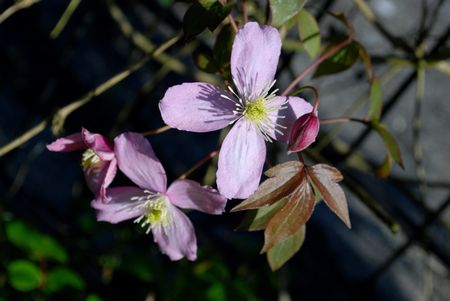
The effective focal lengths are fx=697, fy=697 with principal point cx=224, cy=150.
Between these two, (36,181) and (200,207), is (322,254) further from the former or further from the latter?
(200,207)

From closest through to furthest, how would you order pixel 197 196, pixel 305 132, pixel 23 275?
1. pixel 305 132
2. pixel 197 196
3. pixel 23 275

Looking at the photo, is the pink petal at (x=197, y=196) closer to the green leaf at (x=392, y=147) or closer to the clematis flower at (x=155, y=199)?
the clematis flower at (x=155, y=199)

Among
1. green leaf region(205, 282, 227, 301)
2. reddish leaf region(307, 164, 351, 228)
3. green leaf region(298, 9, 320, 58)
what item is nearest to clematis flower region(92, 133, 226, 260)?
reddish leaf region(307, 164, 351, 228)

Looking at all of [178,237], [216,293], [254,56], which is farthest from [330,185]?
[216,293]

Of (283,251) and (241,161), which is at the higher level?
(241,161)

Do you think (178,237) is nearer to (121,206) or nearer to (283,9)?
(121,206)

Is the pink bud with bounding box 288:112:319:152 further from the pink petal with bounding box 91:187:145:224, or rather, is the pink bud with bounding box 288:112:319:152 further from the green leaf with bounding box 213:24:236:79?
the pink petal with bounding box 91:187:145:224
